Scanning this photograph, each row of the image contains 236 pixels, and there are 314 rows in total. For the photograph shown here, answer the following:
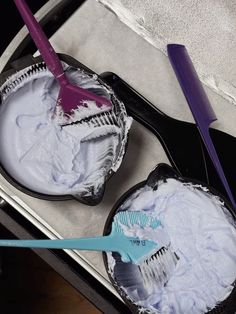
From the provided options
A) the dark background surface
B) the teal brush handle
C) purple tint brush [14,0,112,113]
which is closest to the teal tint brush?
the teal brush handle

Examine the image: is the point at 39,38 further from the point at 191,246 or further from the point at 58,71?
the point at 191,246

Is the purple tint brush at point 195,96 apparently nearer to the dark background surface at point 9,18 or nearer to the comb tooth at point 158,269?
the comb tooth at point 158,269

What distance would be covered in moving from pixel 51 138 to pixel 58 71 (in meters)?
0.08

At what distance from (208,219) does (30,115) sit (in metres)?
0.23

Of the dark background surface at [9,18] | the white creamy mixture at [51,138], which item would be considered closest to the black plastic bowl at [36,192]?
the white creamy mixture at [51,138]

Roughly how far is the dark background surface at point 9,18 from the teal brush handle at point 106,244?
450mm

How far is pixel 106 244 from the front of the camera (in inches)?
26.4

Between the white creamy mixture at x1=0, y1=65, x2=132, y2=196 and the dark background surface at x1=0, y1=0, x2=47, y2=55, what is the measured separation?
31 centimetres

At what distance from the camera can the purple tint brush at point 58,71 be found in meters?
0.68

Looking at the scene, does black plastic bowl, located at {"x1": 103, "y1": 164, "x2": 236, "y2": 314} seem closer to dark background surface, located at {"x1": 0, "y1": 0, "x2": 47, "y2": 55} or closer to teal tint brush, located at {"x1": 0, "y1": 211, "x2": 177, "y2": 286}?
teal tint brush, located at {"x1": 0, "y1": 211, "x2": 177, "y2": 286}

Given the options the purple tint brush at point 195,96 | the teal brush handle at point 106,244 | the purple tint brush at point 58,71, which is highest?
the purple tint brush at point 58,71

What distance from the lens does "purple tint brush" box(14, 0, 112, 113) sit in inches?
26.6

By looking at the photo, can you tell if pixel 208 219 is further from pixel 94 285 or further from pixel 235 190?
pixel 94 285

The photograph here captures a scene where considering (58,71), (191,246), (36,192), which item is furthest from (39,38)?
(191,246)
